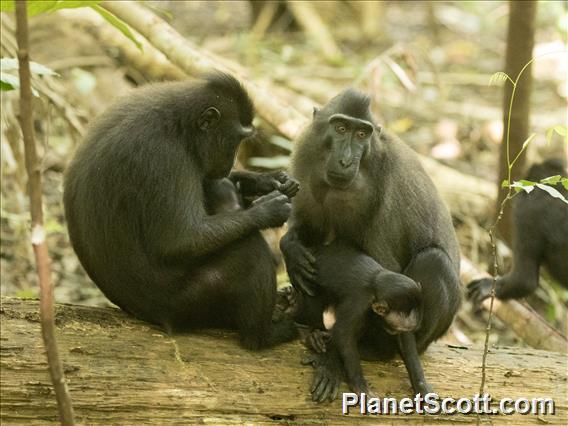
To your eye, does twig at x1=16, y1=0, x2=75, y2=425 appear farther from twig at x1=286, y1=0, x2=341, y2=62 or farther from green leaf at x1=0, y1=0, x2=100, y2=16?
twig at x1=286, y1=0, x2=341, y2=62

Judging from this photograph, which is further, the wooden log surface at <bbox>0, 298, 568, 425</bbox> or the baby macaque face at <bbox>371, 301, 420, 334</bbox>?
the baby macaque face at <bbox>371, 301, 420, 334</bbox>

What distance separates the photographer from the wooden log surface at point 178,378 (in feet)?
13.6

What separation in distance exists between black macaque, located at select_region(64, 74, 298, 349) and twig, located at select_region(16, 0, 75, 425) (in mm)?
1574

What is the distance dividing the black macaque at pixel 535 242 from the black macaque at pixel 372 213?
1.94 metres

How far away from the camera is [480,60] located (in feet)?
49.1

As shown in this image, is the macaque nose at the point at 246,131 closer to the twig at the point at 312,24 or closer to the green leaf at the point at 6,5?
the green leaf at the point at 6,5

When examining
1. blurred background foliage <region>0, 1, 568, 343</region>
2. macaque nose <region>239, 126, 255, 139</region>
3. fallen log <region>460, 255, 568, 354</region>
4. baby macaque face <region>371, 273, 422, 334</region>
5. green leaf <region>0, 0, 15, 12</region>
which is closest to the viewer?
green leaf <region>0, 0, 15, 12</region>

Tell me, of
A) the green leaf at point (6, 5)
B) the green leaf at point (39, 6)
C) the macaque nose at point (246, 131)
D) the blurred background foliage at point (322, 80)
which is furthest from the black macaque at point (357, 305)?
the green leaf at point (6, 5)

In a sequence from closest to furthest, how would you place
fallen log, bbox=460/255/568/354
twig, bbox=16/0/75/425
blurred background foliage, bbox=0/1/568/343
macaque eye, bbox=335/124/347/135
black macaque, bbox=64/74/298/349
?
twig, bbox=16/0/75/425, black macaque, bbox=64/74/298/349, macaque eye, bbox=335/124/347/135, fallen log, bbox=460/255/568/354, blurred background foliage, bbox=0/1/568/343

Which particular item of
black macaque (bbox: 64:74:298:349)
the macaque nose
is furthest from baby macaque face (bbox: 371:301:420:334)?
the macaque nose

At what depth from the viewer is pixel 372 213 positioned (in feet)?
17.6

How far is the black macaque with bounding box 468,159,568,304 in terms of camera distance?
739 centimetres

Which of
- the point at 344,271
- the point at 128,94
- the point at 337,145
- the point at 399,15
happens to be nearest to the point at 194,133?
the point at 128,94

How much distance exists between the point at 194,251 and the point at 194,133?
2.58ft
